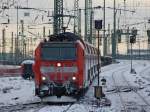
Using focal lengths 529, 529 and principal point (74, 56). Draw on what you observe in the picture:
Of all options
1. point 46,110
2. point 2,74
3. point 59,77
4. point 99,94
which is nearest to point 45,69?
point 59,77

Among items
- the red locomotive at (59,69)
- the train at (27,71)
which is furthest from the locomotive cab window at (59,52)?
the train at (27,71)

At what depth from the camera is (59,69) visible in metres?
24.5

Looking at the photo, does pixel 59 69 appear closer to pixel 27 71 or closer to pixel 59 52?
pixel 59 52

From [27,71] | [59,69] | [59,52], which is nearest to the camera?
[59,69]

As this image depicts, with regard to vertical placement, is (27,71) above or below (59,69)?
below

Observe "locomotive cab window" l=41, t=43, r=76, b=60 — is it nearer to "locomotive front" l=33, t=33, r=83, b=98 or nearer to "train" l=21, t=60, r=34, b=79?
"locomotive front" l=33, t=33, r=83, b=98

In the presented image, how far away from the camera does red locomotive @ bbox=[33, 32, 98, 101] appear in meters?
24.1

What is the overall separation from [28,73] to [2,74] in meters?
11.6

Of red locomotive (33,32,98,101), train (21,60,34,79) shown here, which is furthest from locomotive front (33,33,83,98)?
train (21,60,34,79)

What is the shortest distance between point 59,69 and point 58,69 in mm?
46

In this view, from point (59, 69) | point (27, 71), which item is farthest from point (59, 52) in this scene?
point (27, 71)

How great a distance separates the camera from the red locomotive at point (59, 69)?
24141 millimetres

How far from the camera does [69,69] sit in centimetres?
2445

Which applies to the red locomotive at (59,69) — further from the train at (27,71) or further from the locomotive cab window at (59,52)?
the train at (27,71)
